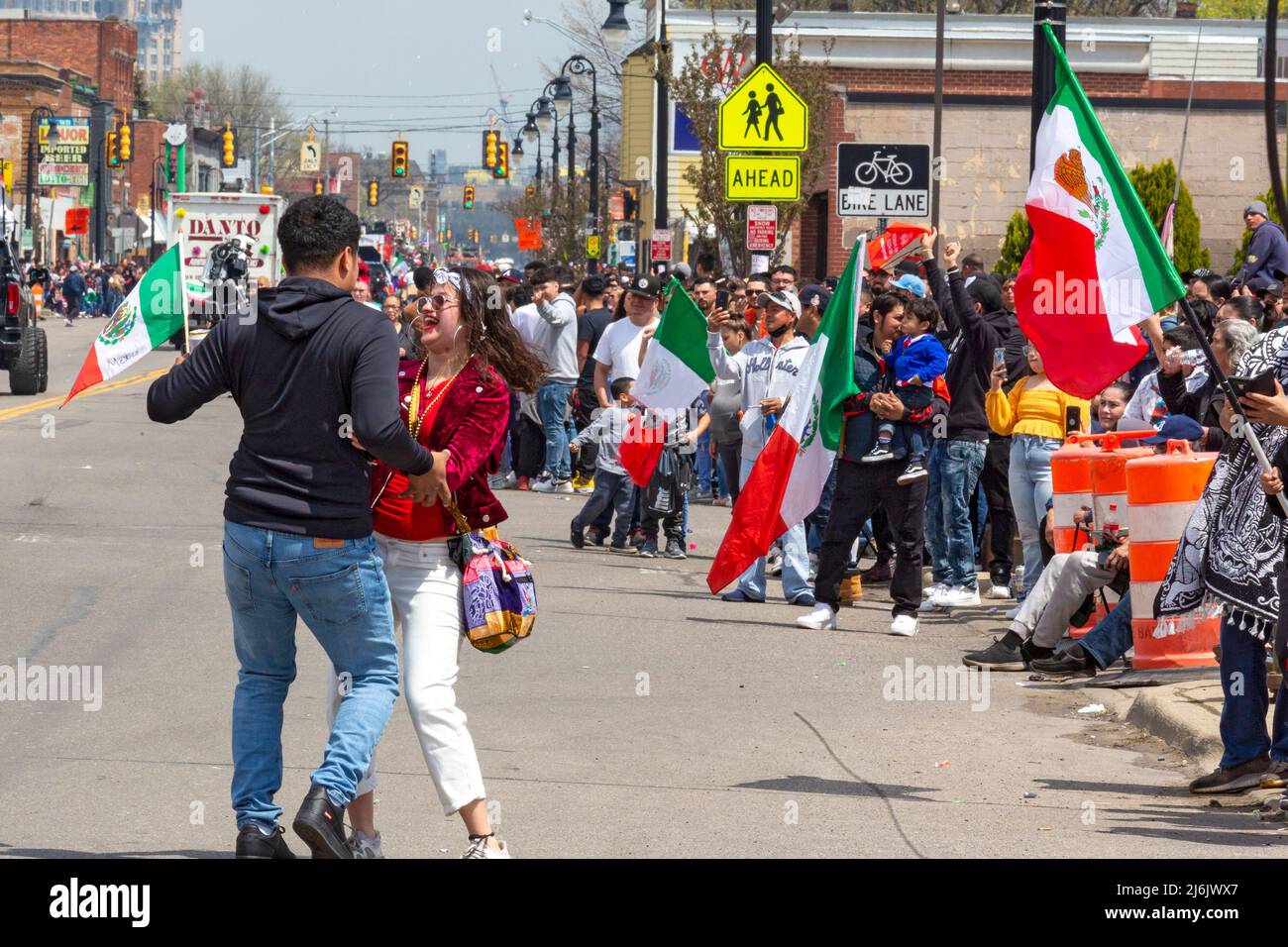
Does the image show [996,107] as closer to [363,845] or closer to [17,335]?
[17,335]

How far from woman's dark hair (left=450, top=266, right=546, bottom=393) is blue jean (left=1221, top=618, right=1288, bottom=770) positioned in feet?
9.85

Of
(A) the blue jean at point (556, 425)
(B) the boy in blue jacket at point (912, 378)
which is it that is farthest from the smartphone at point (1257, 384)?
(A) the blue jean at point (556, 425)

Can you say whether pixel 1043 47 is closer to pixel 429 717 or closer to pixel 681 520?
pixel 681 520

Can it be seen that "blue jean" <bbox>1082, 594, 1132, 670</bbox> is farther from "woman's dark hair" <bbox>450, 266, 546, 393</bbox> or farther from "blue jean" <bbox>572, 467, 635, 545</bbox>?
"blue jean" <bbox>572, 467, 635, 545</bbox>

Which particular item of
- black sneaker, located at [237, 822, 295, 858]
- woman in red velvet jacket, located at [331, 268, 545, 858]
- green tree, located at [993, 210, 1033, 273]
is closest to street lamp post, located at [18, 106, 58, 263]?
green tree, located at [993, 210, 1033, 273]

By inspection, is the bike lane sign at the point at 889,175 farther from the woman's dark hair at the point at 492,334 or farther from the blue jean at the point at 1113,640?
the woman's dark hair at the point at 492,334

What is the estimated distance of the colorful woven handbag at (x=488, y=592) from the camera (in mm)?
6051

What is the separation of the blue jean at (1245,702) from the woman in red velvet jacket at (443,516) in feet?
10.2

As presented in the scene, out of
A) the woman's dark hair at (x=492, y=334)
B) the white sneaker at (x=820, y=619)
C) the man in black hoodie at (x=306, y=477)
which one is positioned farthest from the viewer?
the white sneaker at (x=820, y=619)

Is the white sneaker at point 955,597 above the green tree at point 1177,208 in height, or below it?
below

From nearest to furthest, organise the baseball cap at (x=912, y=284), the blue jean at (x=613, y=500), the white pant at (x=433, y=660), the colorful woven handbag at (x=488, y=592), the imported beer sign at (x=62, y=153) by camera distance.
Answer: the white pant at (x=433, y=660)
the colorful woven handbag at (x=488, y=592)
the baseball cap at (x=912, y=284)
the blue jean at (x=613, y=500)
the imported beer sign at (x=62, y=153)

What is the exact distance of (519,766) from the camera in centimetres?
777

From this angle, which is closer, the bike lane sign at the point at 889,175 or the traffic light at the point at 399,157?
the bike lane sign at the point at 889,175
